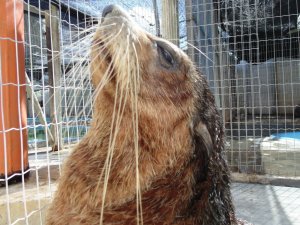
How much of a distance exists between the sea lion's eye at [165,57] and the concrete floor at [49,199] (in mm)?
1193

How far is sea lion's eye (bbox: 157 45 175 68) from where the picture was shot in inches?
72.9

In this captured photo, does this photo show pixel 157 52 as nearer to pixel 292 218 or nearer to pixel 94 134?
pixel 94 134

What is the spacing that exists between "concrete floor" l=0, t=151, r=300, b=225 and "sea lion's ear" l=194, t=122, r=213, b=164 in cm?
116

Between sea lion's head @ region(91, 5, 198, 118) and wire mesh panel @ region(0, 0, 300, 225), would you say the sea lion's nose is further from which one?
wire mesh panel @ region(0, 0, 300, 225)

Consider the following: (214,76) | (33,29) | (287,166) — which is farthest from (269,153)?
(33,29)

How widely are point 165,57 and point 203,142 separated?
1.49ft

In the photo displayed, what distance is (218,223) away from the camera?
5.69 ft

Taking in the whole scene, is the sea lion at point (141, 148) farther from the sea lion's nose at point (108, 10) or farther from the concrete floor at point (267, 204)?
the concrete floor at point (267, 204)

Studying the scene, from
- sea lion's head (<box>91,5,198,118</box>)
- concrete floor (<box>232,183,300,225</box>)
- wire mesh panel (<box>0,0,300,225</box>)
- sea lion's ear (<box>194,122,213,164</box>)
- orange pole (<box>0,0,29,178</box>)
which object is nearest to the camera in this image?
sea lion's head (<box>91,5,198,118</box>)

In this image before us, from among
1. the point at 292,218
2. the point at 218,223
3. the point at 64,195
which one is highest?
the point at 64,195

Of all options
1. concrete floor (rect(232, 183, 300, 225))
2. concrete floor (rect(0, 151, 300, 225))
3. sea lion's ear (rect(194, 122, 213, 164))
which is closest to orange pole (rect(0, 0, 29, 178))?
concrete floor (rect(0, 151, 300, 225))

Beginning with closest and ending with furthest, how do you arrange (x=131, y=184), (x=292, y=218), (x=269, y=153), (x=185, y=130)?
(x=131, y=184) → (x=185, y=130) → (x=292, y=218) → (x=269, y=153)

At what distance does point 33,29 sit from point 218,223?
233 inches

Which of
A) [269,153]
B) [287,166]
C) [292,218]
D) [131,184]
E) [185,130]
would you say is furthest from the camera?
[269,153]
